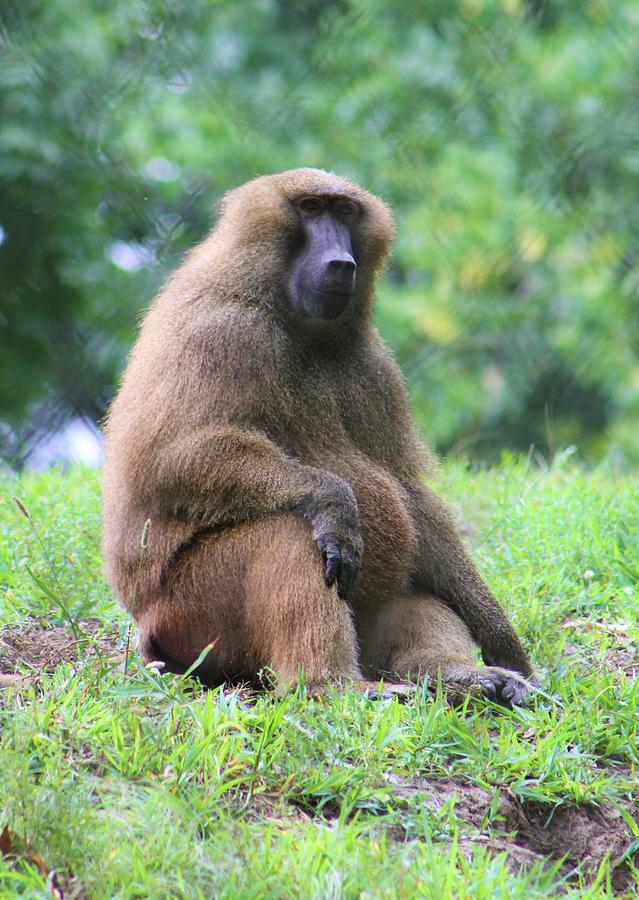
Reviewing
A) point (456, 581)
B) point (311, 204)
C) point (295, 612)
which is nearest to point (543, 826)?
point (295, 612)

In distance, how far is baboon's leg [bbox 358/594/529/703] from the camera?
352 cm

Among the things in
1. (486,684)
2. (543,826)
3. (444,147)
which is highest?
(444,147)

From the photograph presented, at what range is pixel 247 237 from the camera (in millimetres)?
3850

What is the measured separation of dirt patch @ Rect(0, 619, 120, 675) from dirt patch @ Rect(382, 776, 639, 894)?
3.54 ft

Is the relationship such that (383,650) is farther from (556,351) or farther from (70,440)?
(556,351)

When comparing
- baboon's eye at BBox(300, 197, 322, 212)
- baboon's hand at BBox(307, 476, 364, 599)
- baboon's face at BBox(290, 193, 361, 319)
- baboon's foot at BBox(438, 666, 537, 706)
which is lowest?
baboon's foot at BBox(438, 666, 537, 706)

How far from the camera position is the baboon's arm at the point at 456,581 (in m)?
3.89

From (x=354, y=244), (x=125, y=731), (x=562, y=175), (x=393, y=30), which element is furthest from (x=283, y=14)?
(x=125, y=731)

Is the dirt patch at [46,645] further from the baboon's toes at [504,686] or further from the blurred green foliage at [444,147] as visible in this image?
the blurred green foliage at [444,147]

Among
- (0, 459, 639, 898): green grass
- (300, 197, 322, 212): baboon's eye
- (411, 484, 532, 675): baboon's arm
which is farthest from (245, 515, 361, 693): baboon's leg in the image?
(300, 197, 322, 212): baboon's eye

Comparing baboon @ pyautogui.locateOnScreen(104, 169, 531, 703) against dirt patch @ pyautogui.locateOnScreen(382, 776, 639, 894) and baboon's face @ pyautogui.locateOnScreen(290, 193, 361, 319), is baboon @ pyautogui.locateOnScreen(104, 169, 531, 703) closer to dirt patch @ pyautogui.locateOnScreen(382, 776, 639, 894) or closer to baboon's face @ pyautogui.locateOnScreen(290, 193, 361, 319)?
baboon's face @ pyautogui.locateOnScreen(290, 193, 361, 319)

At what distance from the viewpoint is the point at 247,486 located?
11.1 ft

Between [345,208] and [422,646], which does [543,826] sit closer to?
[422,646]

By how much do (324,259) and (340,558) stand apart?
37.5 inches
